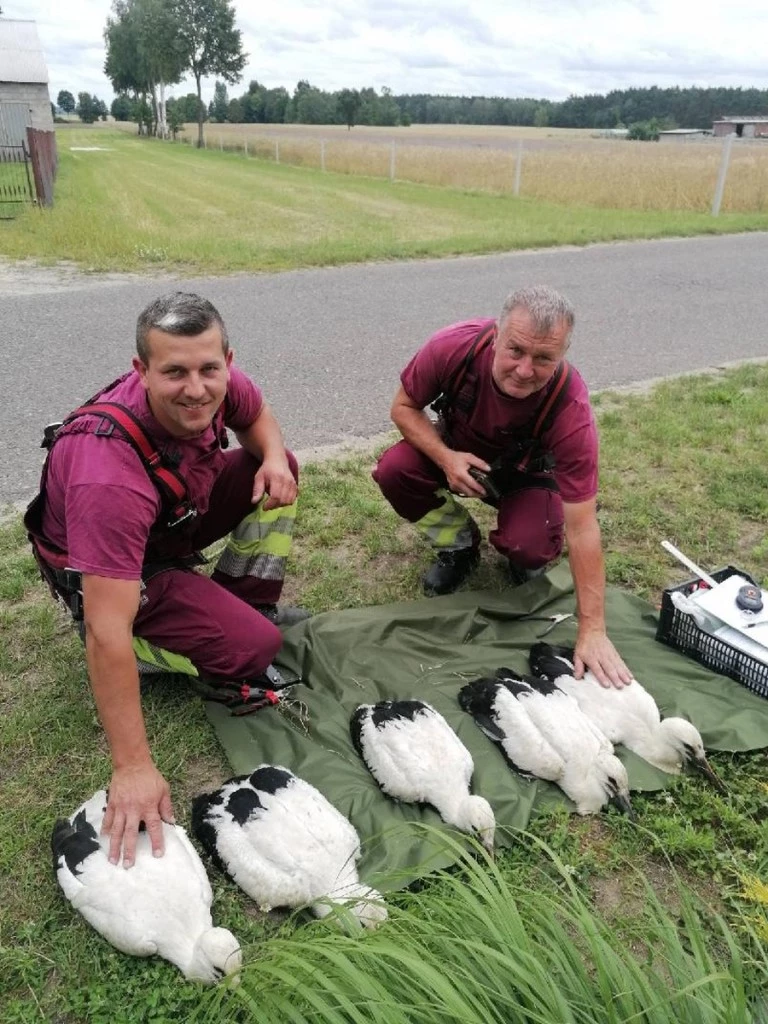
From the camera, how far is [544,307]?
331 centimetres

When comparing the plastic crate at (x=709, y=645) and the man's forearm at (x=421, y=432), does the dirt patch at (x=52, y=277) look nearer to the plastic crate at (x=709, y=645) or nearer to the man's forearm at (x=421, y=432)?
the man's forearm at (x=421, y=432)

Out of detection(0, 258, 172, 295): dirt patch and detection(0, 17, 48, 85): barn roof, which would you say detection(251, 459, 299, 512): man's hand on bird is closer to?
detection(0, 258, 172, 295): dirt patch

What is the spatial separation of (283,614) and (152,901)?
1.76 m

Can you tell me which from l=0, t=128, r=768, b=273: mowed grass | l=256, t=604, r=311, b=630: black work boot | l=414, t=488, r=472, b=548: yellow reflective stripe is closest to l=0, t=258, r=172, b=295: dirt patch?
l=0, t=128, r=768, b=273: mowed grass

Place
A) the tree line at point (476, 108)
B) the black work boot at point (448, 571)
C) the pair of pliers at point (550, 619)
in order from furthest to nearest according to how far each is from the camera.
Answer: the tree line at point (476, 108) → the black work boot at point (448, 571) → the pair of pliers at point (550, 619)

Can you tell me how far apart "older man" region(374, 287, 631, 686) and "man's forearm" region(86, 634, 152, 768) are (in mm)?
1915

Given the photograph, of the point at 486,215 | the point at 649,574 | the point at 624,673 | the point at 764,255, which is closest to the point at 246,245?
the point at 486,215

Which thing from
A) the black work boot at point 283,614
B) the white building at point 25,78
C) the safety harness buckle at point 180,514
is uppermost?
the white building at point 25,78

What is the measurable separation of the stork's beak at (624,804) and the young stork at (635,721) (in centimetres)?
30

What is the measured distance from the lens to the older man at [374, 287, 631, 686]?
136 inches

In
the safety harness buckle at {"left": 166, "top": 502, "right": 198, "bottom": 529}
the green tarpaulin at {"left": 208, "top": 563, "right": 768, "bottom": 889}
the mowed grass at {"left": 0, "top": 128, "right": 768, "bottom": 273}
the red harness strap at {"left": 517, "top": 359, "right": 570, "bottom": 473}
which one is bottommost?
the green tarpaulin at {"left": 208, "top": 563, "right": 768, "bottom": 889}

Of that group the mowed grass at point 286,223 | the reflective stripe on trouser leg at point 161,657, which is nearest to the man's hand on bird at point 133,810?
the reflective stripe on trouser leg at point 161,657

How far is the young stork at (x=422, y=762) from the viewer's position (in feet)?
9.09

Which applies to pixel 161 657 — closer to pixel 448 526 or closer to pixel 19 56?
pixel 448 526
